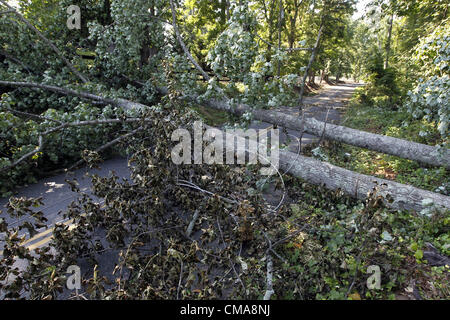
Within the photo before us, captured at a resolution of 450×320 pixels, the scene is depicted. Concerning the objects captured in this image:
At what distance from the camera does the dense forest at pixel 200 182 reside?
2.64 meters

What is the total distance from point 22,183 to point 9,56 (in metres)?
4.25

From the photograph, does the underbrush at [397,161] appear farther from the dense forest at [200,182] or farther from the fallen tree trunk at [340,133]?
the fallen tree trunk at [340,133]

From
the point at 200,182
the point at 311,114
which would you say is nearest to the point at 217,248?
the point at 200,182

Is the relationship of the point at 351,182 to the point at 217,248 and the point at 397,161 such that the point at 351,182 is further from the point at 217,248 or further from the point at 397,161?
the point at 397,161

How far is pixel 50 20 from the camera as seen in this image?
7426 millimetres

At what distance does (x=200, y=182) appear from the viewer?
12.8ft

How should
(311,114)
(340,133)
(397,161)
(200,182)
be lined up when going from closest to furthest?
(200,182), (340,133), (397,161), (311,114)

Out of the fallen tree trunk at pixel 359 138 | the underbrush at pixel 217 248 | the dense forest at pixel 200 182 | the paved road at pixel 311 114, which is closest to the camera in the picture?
the underbrush at pixel 217 248

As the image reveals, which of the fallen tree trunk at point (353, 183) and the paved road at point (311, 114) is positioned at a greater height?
the paved road at point (311, 114)

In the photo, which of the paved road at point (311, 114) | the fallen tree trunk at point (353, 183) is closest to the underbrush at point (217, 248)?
the fallen tree trunk at point (353, 183)

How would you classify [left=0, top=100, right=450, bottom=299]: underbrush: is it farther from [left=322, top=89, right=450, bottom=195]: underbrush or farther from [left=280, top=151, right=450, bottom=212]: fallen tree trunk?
[left=322, top=89, right=450, bottom=195]: underbrush

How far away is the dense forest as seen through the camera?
2.64m

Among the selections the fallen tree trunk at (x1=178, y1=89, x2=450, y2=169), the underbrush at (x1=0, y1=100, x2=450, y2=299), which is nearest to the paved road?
the fallen tree trunk at (x1=178, y1=89, x2=450, y2=169)
